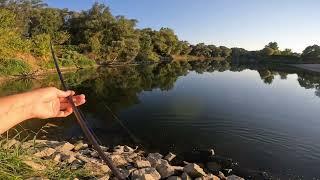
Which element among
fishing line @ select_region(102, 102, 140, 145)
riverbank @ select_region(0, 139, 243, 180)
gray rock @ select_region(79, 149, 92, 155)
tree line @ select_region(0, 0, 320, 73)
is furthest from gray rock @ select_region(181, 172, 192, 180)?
tree line @ select_region(0, 0, 320, 73)

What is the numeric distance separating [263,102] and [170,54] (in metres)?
87.2

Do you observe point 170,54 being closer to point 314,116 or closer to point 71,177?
point 314,116

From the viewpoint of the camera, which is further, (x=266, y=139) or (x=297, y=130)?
(x=297, y=130)

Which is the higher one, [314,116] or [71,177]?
[71,177]

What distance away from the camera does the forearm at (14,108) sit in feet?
6.74

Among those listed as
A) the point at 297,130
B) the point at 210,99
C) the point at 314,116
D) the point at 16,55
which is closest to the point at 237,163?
the point at 297,130

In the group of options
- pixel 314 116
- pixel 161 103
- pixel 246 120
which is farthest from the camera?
pixel 161 103

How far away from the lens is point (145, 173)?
10070 millimetres

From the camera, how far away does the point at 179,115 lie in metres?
20.5

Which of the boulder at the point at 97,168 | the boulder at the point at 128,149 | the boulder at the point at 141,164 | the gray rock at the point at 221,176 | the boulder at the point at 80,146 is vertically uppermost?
the boulder at the point at 97,168

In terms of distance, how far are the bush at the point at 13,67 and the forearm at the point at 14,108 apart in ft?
122

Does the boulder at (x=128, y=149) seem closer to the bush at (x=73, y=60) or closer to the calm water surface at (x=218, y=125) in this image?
the calm water surface at (x=218, y=125)

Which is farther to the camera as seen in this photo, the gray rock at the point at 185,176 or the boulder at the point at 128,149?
the boulder at the point at 128,149

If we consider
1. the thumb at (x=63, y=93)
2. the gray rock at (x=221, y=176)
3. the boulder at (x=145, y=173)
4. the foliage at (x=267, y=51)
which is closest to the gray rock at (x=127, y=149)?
the boulder at (x=145, y=173)
